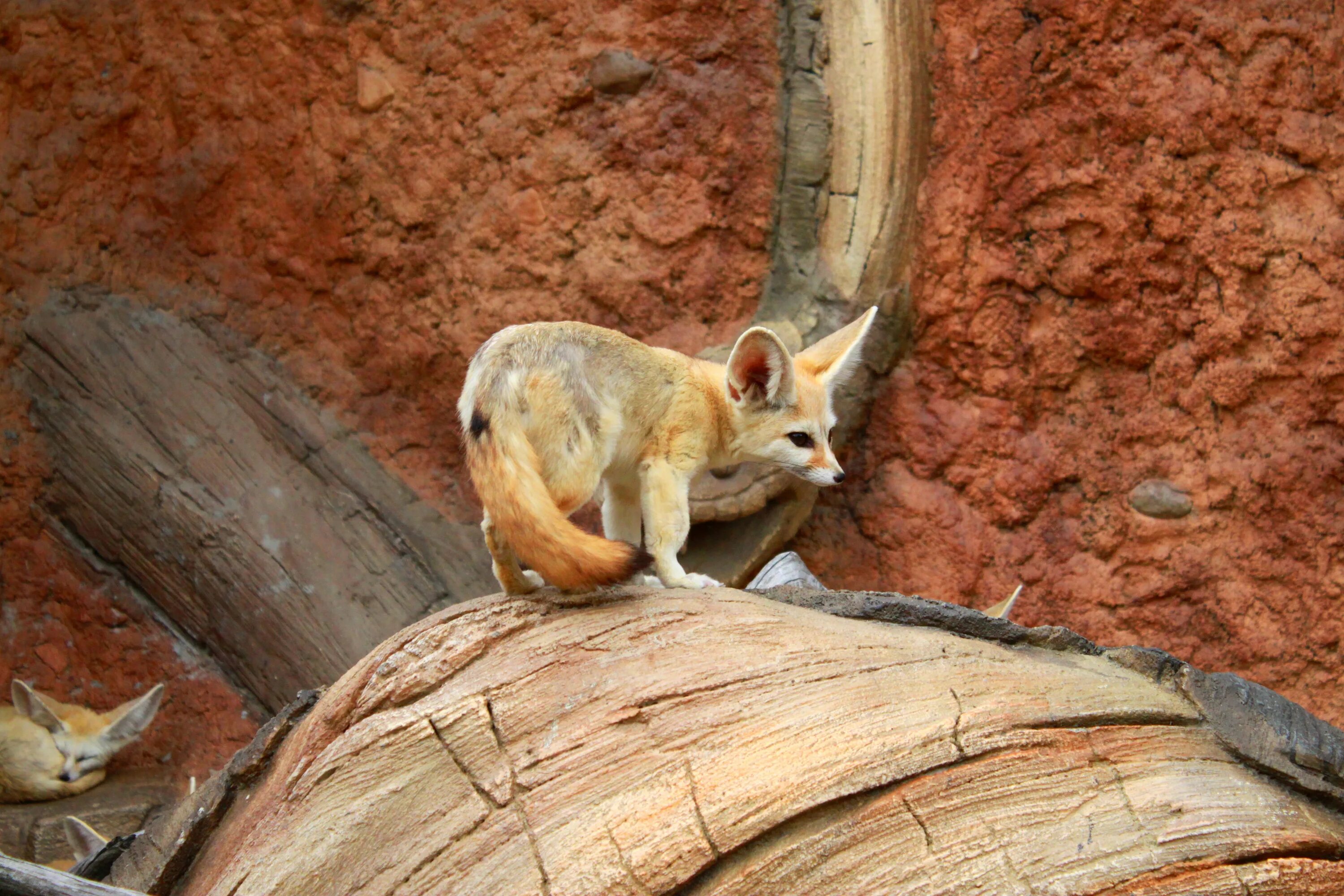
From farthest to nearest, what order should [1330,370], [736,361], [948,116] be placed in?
[948,116], [1330,370], [736,361]

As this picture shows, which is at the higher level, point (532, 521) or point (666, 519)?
point (532, 521)

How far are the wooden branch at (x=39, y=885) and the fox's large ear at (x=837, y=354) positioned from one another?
2.42 m

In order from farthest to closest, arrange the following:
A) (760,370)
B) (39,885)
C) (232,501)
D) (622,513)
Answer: (232,501) → (622,513) → (760,370) → (39,885)

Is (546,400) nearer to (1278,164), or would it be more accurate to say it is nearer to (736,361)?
(736,361)

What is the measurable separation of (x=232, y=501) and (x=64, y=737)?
1.30 m

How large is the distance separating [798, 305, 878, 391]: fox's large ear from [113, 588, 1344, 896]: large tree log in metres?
1.12

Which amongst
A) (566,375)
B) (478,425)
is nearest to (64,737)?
(478,425)

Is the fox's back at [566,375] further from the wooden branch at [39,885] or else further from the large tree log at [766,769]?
the wooden branch at [39,885]

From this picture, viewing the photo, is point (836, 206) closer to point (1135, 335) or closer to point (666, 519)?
point (1135, 335)

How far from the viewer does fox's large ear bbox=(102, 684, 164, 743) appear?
5301 mm

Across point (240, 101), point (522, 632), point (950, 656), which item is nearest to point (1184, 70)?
point (950, 656)

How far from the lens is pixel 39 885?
2.30m

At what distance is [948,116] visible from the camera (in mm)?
4902

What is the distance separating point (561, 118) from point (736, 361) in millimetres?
2081
